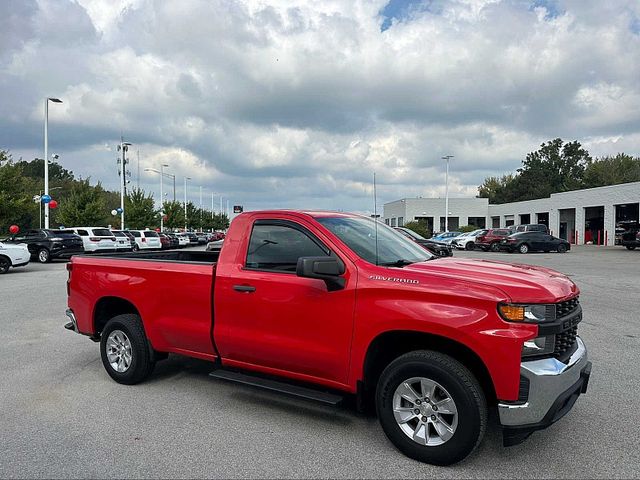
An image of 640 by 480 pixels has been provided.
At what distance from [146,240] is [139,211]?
23557mm

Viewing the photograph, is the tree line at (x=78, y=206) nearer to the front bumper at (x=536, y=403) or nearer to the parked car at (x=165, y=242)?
the parked car at (x=165, y=242)

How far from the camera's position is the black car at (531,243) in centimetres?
3209

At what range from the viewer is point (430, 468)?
3.61 meters

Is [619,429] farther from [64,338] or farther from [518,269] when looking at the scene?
[64,338]

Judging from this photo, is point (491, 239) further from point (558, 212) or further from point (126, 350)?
point (126, 350)

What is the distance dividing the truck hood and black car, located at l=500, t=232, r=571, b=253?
29574 millimetres

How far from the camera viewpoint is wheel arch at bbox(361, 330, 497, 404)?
3.69 m

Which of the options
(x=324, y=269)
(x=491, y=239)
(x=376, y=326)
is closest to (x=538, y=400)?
(x=376, y=326)

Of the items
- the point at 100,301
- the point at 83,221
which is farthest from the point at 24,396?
the point at 83,221

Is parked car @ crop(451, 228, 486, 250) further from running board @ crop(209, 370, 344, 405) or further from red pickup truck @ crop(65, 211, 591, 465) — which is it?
running board @ crop(209, 370, 344, 405)

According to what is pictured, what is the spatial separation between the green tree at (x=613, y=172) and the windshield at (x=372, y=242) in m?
87.7

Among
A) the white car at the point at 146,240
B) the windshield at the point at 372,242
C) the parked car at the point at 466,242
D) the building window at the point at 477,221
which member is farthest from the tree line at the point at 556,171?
the windshield at the point at 372,242

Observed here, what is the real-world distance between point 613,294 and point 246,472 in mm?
11512

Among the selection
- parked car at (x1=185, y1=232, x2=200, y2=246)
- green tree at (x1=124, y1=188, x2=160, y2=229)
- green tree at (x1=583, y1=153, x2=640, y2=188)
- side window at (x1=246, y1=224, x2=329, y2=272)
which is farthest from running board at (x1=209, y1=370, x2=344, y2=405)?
green tree at (x1=583, y1=153, x2=640, y2=188)
